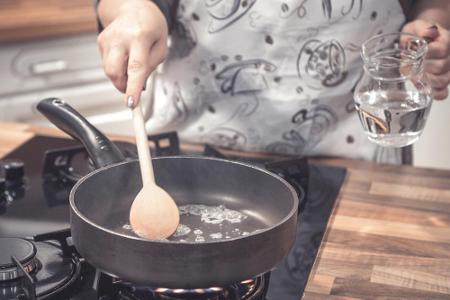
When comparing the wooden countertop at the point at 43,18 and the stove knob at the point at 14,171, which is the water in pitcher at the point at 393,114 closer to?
the stove knob at the point at 14,171

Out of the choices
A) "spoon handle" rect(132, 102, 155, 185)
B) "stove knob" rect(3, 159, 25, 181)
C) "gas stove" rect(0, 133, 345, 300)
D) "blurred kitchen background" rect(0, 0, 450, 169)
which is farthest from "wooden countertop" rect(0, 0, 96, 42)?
"spoon handle" rect(132, 102, 155, 185)

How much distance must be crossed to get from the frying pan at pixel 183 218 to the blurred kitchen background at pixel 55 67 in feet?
2.90

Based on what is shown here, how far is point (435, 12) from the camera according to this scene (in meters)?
1.06

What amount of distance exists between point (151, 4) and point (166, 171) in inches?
10.5

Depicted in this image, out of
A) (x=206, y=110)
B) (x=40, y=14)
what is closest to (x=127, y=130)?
(x=40, y=14)

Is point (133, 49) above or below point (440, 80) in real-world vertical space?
above

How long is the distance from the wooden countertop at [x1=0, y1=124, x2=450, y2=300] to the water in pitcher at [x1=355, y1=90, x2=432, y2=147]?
0.11 meters

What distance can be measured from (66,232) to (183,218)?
132 millimetres

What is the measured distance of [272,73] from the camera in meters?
1.11

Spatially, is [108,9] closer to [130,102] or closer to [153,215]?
[130,102]

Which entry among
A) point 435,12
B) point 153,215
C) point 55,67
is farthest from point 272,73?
point 55,67

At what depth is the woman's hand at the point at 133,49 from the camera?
0.79 metres

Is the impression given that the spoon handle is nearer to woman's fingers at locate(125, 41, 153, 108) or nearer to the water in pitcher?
woman's fingers at locate(125, 41, 153, 108)

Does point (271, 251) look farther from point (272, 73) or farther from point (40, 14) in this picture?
point (40, 14)
